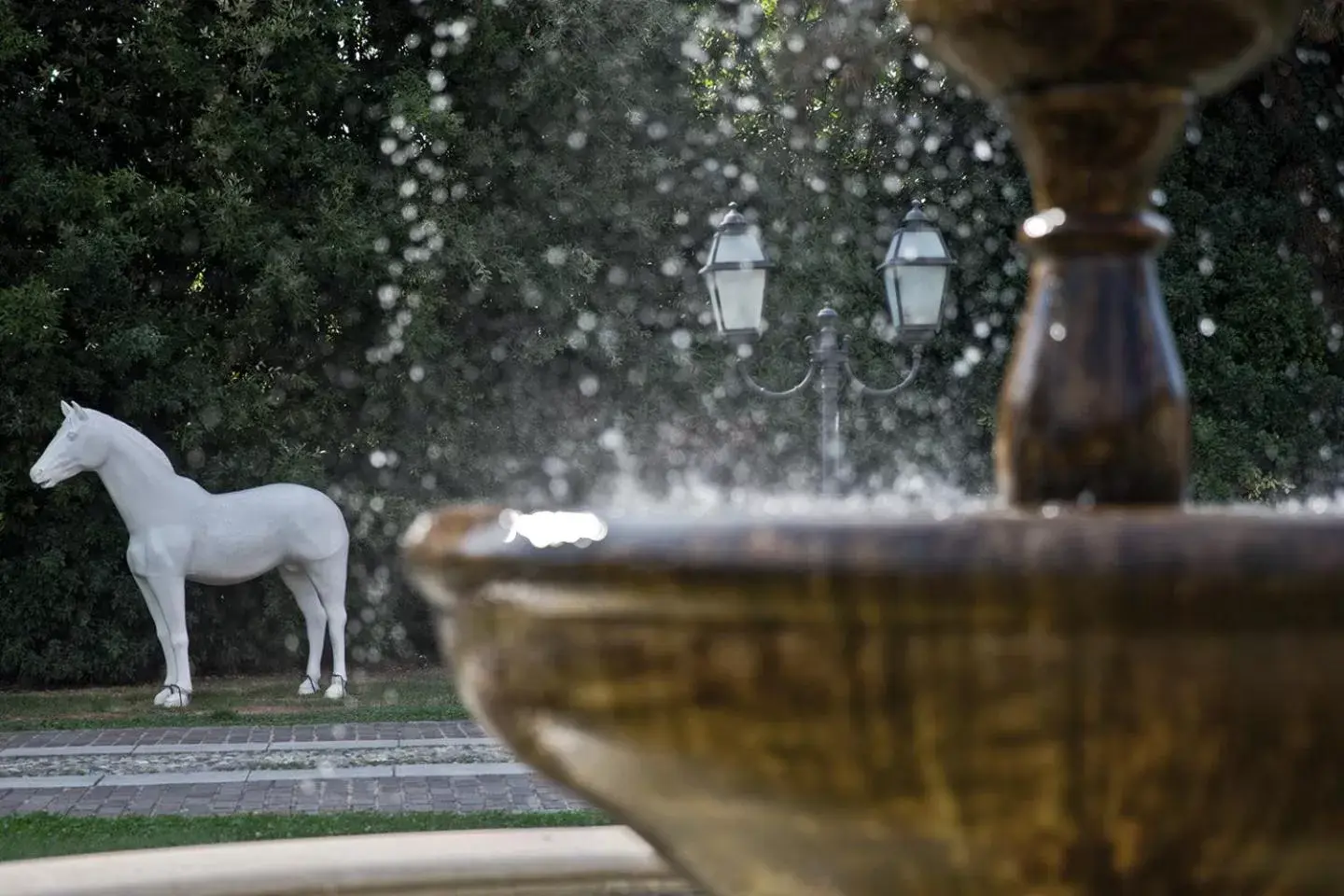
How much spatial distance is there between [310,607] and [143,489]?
1582 mm

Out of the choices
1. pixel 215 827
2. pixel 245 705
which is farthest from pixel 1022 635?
pixel 245 705

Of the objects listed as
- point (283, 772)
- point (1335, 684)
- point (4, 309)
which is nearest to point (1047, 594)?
point (1335, 684)

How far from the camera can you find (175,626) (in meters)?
12.1

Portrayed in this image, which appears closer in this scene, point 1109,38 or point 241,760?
point 1109,38

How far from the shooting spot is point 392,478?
14.1 metres

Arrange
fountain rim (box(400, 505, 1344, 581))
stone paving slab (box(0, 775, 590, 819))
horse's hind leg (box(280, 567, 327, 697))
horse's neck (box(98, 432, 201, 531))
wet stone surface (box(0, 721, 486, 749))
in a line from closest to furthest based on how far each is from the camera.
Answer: fountain rim (box(400, 505, 1344, 581)) → stone paving slab (box(0, 775, 590, 819)) → wet stone surface (box(0, 721, 486, 749)) → horse's neck (box(98, 432, 201, 531)) → horse's hind leg (box(280, 567, 327, 697))

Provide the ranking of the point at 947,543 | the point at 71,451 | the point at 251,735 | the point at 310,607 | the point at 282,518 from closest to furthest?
the point at 947,543 < the point at 251,735 < the point at 71,451 < the point at 282,518 < the point at 310,607

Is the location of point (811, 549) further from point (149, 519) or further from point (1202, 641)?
point (149, 519)

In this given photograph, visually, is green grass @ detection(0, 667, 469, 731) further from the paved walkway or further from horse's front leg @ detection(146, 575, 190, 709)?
the paved walkway

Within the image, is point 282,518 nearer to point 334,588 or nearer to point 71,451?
point 334,588

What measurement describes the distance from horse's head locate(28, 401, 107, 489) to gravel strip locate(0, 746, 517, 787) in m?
2.87

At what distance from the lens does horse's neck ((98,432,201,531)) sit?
12.1m

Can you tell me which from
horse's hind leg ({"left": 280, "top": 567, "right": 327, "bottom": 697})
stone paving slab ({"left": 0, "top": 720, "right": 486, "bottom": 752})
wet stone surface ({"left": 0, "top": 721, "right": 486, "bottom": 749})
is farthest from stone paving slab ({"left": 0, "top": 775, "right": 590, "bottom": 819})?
horse's hind leg ({"left": 280, "top": 567, "right": 327, "bottom": 697})

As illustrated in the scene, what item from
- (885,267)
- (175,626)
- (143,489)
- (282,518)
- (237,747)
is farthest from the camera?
(282,518)
